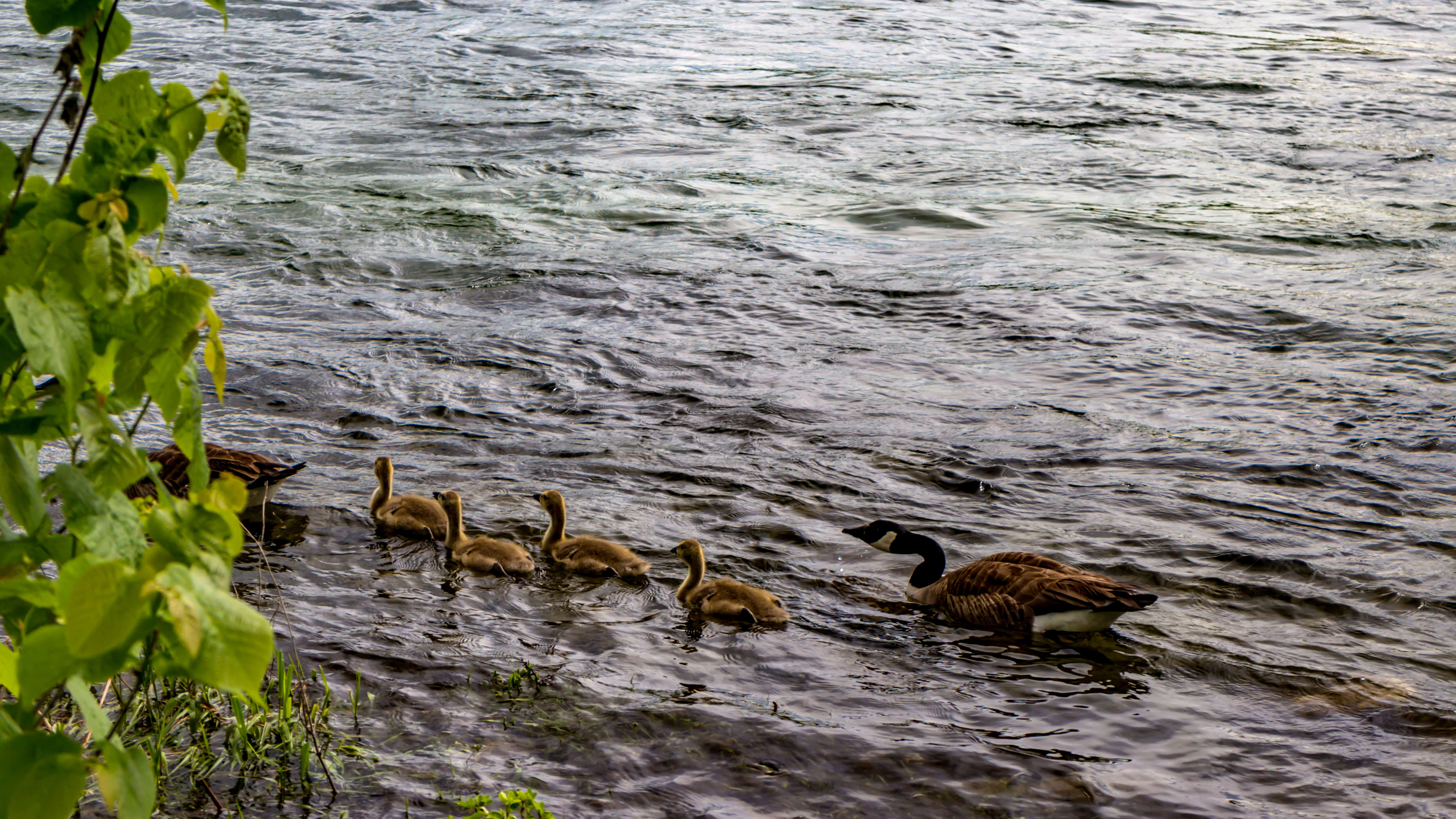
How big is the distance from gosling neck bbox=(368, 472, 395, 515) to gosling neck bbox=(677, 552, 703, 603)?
2.23 metres

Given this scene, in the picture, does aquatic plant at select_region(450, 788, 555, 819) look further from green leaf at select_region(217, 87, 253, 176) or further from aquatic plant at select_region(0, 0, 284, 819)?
green leaf at select_region(217, 87, 253, 176)

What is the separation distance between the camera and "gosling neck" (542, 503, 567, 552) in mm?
8555

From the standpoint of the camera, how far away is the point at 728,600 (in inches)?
302

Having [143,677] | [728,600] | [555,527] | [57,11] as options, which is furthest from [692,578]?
[57,11]

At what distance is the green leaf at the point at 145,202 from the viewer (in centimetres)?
237

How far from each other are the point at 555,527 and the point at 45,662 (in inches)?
263

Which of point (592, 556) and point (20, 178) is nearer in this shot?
point (20, 178)

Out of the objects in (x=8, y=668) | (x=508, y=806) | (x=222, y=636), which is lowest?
(x=508, y=806)

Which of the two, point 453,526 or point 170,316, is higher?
point 170,316

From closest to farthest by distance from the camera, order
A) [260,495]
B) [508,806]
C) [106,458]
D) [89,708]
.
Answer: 1. [89,708]
2. [106,458]
3. [508,806]
4. [260,495]

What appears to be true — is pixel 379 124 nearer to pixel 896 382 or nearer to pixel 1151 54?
pixel 896 382

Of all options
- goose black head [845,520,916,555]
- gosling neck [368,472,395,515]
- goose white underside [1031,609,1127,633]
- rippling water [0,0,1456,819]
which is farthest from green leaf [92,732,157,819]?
gosling neck [368,472,395,515]

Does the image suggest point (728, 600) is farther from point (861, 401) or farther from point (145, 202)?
point (145, 202)

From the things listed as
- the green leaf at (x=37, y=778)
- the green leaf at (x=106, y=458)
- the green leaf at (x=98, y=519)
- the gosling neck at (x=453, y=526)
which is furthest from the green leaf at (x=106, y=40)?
the gosling neck at (x=453, y=526)
